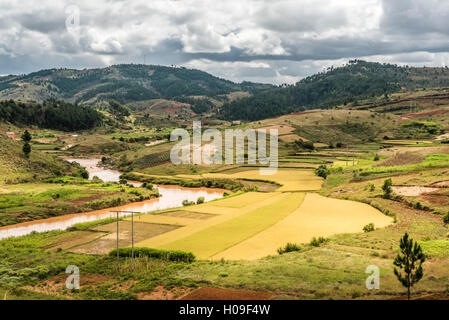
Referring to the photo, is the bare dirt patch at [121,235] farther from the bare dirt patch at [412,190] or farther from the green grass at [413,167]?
the green grass at [413,167]

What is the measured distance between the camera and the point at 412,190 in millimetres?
52125

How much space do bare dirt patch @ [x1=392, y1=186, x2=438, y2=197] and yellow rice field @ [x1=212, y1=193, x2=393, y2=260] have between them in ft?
18.7

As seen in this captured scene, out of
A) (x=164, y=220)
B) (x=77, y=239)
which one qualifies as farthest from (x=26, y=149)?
(x=77, y=239)

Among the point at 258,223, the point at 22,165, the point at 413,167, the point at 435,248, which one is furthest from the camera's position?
the point at 22,165

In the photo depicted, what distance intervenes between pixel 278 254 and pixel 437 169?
43282 millimetres

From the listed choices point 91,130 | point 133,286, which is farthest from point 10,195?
point 91,130

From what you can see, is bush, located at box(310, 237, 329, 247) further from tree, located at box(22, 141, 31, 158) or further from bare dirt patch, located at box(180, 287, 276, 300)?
tree, located at box(22, 141, 31, 158)

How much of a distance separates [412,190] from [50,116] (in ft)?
491

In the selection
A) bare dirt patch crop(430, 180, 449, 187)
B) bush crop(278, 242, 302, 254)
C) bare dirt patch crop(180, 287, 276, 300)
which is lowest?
bare dirt patch crop(180, 287, 276, 300)

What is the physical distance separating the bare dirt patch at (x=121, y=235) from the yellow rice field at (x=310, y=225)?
30.6ft

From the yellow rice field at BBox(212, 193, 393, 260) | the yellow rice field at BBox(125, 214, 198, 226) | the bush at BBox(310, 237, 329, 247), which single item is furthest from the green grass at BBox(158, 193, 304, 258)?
the bush at BBox(310, 237, 329, 247)

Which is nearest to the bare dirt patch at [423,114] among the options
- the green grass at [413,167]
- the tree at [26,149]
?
the green grass at [413,167]

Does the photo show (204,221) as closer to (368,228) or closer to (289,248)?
(289,248)

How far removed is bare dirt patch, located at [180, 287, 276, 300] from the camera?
22594 millimetres
